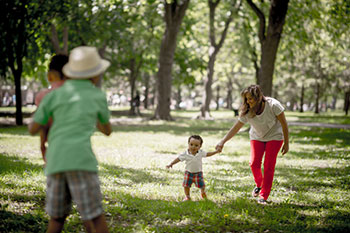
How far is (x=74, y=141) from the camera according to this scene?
9.77 feet

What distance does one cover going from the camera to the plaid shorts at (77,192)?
3.02m

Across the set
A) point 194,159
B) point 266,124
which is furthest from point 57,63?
point 266,124

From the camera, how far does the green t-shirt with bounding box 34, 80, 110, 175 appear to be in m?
2.96

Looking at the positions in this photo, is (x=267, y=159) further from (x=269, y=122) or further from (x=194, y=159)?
(x=194, y=159)

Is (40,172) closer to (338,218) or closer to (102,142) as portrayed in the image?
(338,218)

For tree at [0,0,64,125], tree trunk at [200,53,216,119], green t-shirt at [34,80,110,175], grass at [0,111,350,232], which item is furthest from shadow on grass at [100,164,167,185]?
tree trunk at [200,53,216,119]

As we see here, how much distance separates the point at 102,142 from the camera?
1445cm

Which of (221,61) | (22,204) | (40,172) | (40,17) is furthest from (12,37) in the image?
(221,61)

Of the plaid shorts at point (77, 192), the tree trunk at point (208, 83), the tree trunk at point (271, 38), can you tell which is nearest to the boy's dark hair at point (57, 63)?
the plaid shorts at point (77, 192)

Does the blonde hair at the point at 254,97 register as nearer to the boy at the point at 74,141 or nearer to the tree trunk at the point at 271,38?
the boy at the point at 74,141

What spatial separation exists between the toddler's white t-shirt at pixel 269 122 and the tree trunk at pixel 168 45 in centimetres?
1856

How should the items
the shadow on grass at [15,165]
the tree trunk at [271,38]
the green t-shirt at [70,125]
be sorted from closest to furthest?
the green t-shirt at [70,125], the shadow on grass at [15,165], the tree trunk at [271,38]

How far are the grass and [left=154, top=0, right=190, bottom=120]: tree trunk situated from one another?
12.9 m

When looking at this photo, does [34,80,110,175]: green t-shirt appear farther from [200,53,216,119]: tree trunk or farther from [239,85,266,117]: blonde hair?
[200,53,216,119]: tree trunk
